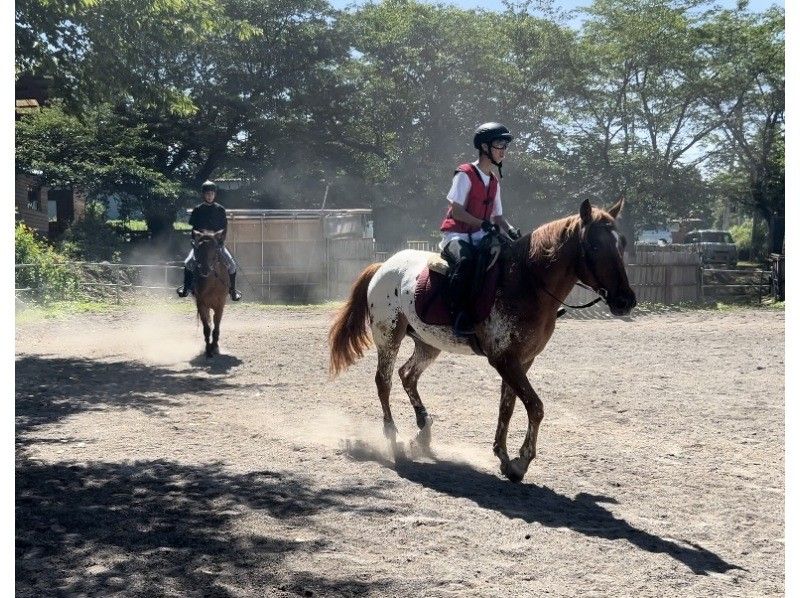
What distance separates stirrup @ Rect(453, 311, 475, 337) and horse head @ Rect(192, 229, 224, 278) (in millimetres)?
7898

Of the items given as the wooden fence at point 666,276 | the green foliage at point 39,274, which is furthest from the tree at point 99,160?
the wooden fence at point 666,276

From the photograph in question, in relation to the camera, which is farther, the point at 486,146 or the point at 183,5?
the point at 183,5

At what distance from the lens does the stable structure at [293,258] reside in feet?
96.6

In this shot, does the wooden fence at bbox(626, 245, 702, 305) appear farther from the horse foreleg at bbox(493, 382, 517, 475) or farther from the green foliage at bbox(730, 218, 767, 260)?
the horse foreleg at bbox(493, 382, 517, 475)

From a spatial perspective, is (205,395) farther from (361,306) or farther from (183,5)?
(183,5)

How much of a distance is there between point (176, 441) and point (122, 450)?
0.58m

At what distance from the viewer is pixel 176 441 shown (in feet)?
30.2

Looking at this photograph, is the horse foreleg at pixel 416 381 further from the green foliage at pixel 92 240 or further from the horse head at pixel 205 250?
the green foliage at pixel 92 240

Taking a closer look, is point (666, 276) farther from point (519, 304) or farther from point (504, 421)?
point (519, 304)

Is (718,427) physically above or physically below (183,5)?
→ below

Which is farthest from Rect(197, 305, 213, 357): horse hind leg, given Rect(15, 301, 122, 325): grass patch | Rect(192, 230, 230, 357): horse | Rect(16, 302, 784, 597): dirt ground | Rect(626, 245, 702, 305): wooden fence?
Rect(626, 245, 702, 305): wooden fence

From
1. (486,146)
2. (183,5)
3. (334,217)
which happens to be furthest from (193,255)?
(334,217)

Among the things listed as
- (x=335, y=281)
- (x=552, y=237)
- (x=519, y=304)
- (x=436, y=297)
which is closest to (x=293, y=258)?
(x=335, y=281)

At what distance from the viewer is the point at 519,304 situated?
25.7 ft
